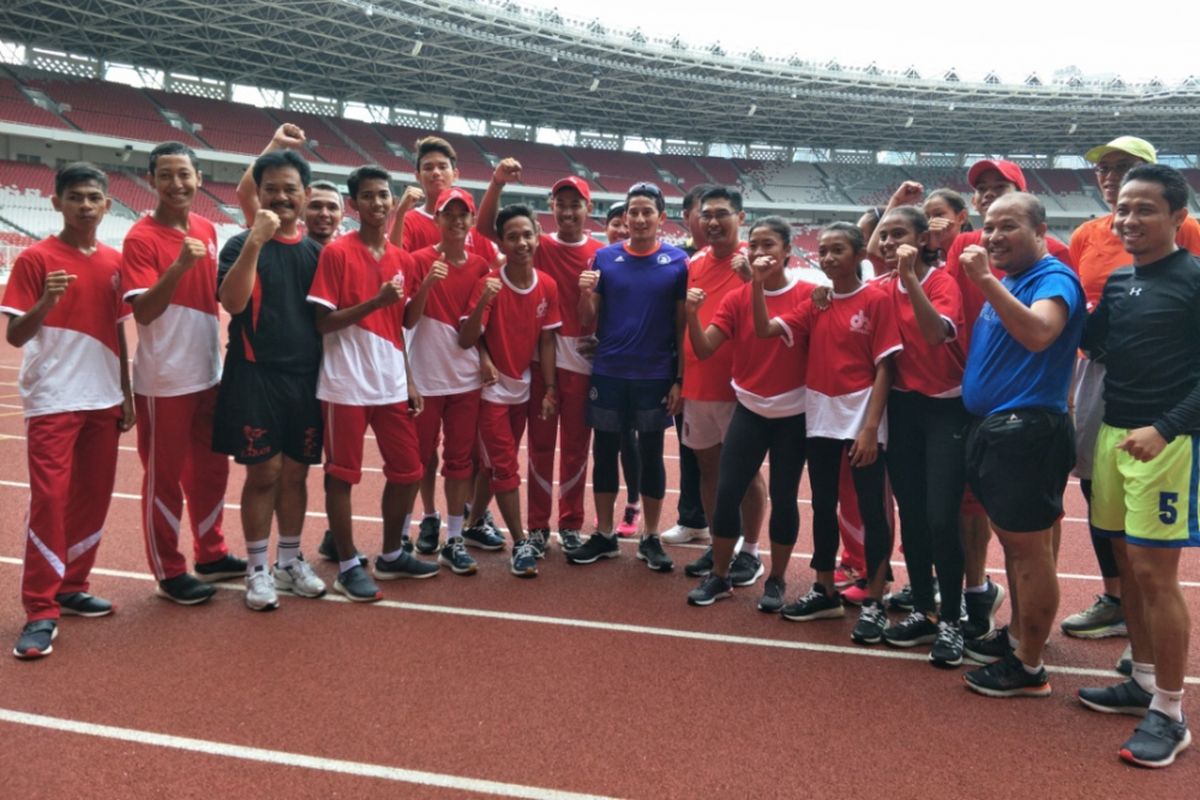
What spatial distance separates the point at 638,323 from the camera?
166 inches

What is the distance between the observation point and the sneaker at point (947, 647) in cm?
321

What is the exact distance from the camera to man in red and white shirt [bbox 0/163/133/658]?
323cm

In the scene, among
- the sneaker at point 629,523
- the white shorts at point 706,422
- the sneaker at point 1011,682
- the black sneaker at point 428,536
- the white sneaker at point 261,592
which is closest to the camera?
the sneaker at point 1011,682

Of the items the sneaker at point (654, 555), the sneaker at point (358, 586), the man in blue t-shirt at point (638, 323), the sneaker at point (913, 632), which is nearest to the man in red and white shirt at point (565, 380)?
the man in blue t-shirt at point (638, 323)

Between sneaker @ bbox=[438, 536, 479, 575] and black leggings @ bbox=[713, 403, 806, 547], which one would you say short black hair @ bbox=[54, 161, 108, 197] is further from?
black leggings @ bbox=[713, 403, 806, 547]

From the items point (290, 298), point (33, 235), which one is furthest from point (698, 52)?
point (290, 298)

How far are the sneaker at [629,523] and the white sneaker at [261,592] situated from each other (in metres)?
2.25

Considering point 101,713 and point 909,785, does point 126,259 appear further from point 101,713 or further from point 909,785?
point 909,785

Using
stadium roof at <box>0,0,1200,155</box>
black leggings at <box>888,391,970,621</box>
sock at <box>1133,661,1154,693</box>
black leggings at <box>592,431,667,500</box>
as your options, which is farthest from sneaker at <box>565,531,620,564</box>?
stadium roof at <box>0,0,1200,155</box>

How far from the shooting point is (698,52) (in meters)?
29.6

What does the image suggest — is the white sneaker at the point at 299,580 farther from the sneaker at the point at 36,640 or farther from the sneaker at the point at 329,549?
the sneaker at the point at 36,640

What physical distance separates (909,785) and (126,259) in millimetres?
3820

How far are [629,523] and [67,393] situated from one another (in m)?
3.34

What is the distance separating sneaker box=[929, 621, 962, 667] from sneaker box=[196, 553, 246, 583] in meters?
3.50
